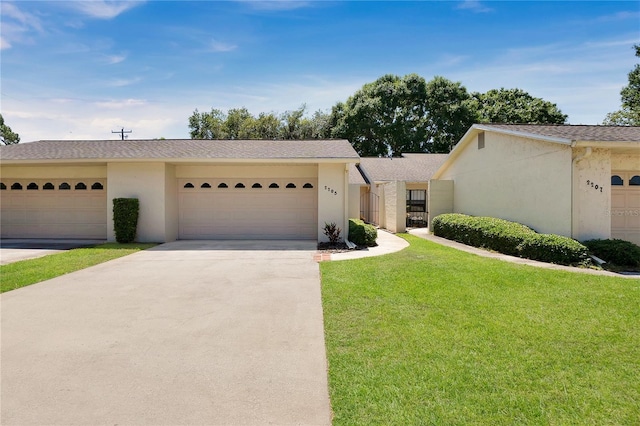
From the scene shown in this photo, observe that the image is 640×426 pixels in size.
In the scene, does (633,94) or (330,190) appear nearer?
(330,190)

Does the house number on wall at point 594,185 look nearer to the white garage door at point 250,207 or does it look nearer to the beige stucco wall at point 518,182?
the beige stucco wall at point 518,182

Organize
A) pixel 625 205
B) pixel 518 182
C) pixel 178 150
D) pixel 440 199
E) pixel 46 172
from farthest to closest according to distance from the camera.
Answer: pixel 440 199 → pixel 46 172 → pixel 178 150 → pixel 518 182 → pixel 625 205

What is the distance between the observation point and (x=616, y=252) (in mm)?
8734

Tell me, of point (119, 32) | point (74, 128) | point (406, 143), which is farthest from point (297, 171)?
point (406, 143)

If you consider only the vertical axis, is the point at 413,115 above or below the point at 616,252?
above

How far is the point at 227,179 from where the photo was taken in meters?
14.5

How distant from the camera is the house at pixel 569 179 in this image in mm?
9547

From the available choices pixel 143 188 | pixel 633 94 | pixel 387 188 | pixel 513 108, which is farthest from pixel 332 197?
pixel 513 108

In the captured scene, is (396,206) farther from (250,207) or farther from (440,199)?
(250,207)

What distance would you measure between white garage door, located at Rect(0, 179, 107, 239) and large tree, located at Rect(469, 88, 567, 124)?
34791 mm

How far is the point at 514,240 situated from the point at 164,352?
9423 millimetres

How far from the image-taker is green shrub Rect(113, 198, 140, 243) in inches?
510

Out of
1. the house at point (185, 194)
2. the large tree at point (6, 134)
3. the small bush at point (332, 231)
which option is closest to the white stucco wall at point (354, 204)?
the house at point (185, 194)

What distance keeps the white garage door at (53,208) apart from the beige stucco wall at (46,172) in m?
0.19
